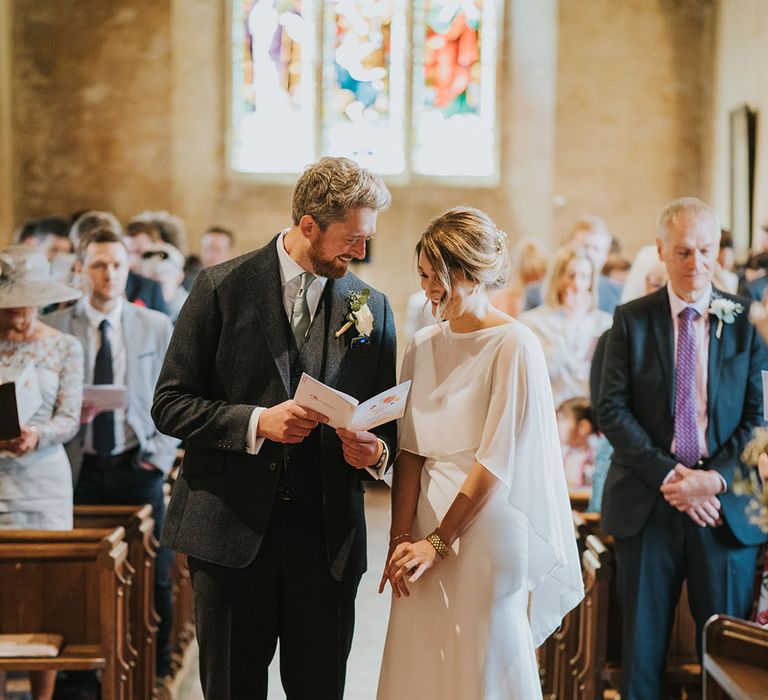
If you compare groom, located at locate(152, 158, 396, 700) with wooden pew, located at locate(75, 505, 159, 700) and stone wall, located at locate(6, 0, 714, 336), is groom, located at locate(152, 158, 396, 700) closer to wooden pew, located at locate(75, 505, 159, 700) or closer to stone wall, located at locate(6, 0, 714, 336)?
wooden pew, located at locate(75, 505, 159, 700)

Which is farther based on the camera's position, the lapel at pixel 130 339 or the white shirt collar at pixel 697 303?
the lapel at pixel 130 339

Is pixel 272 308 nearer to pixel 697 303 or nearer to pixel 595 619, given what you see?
pixel 697 303

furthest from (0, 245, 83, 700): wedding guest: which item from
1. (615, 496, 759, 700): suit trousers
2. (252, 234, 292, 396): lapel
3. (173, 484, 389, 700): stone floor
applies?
(615, 496, 759, 700): suit trousers

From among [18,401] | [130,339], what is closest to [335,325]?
[18,401]

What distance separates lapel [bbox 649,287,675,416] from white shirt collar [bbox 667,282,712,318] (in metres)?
0.02

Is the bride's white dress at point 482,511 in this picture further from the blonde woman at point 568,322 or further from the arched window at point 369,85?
the arched window at point 369,85

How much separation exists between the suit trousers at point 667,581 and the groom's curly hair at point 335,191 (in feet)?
5.19

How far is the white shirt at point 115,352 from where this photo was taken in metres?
4.62

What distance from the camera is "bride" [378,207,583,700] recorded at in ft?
9.22

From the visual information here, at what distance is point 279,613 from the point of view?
289cm

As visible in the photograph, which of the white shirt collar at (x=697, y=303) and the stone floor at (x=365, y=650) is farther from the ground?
the white shirt collar at (x=697, y=303)

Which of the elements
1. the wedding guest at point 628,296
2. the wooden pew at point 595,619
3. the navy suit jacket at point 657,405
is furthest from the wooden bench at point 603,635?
the wedding guest at point 628,296

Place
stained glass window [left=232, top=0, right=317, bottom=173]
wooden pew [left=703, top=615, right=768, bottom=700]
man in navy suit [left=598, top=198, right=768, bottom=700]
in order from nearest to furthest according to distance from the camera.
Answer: wooden pew [left=703, top=615, right=768, bottom=700] < man in navy suit [left=598, top=198, right=768, bottom=700] < stained glass window [left=232, top=0, right=317, bottom=173]

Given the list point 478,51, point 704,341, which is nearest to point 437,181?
point 478,51
